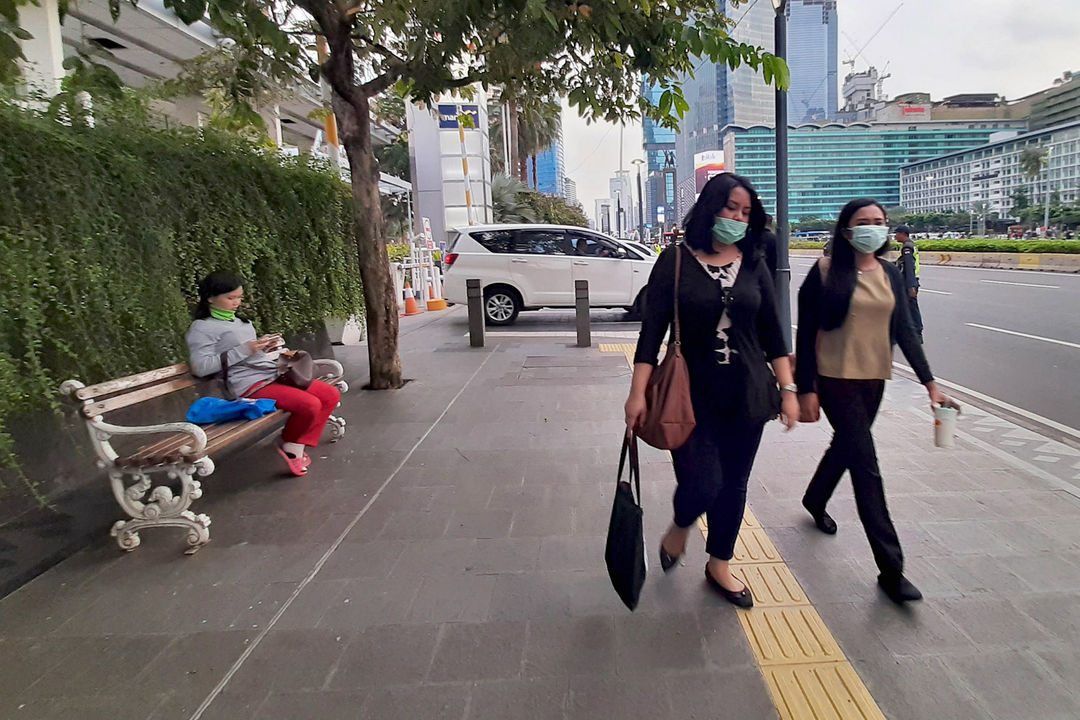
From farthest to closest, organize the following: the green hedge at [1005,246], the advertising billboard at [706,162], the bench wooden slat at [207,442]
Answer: the green hedge at [1005,246], the advertising billboard at [706,162], the bench wooden slat at [207,442]

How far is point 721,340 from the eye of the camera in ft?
9.24

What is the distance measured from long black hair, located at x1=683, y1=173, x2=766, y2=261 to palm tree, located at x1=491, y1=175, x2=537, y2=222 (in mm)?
30122

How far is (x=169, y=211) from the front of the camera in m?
4.89

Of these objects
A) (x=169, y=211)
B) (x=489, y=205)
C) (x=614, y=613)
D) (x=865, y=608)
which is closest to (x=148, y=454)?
(x=169, y=211)

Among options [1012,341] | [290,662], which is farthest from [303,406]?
[1012,341]

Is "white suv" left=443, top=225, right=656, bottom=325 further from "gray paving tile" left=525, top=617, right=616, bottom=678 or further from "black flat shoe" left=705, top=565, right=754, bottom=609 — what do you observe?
"gray paving tile" left=525, top=617, right=616, bottom=678

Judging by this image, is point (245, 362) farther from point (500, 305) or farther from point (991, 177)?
point (991, 177)

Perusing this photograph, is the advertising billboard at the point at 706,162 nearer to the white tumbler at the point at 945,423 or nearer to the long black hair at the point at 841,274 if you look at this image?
the long black hair at the point at 841,274

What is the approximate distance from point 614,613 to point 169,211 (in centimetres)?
406

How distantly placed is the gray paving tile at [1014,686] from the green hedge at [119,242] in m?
4.12

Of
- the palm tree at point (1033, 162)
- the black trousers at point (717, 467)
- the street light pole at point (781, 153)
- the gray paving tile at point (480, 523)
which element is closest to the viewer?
the black trousers at point (717, 467)

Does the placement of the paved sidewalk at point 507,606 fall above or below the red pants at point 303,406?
below

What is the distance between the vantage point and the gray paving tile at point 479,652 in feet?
8.49

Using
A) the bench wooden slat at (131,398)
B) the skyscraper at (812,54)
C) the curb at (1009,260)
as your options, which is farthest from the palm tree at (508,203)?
the bench wooden slat at (131,398)
